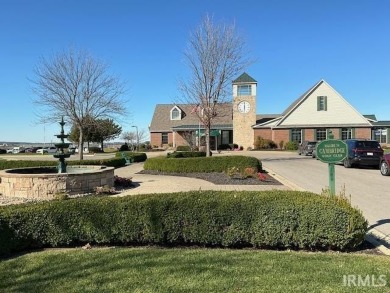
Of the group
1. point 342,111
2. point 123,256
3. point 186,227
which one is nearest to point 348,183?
point 186,227

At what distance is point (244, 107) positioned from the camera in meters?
48.0

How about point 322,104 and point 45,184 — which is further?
point 322,104

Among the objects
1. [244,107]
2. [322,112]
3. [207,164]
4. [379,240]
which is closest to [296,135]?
[322,112]

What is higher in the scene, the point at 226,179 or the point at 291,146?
→ the point at 291,146

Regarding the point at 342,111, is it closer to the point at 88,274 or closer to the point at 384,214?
the point at 384,214

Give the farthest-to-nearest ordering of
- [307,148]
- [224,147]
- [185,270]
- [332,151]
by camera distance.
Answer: [224,147], [307,148], [332,151], [185,270]

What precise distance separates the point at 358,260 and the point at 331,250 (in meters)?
0.76

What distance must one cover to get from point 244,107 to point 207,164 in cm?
3043

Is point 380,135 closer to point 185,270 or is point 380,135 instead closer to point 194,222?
point 194,222

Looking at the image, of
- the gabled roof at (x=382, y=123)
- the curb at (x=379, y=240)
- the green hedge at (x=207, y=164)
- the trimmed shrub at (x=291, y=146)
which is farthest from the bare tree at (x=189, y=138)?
the curb at (x=379, y=240)

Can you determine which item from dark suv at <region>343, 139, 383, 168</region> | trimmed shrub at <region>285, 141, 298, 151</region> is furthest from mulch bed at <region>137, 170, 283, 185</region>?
trimmed shrub at <region>285, 141, 298, 151</region>

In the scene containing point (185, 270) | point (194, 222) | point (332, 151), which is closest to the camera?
point (185, 270)

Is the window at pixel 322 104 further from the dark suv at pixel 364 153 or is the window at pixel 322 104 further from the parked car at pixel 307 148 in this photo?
the dark suv at pixel 364 153

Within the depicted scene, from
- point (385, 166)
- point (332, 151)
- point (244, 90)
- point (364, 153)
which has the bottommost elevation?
point (385, 166)
